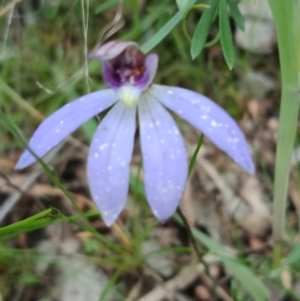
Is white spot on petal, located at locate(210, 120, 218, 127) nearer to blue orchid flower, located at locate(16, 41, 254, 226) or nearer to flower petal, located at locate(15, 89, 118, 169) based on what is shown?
blue orchid flower, located at locate(16, 41, 254, 226)

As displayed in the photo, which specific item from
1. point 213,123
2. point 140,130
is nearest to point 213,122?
point 213,123

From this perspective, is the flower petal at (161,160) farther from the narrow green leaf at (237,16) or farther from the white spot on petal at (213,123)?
the narrow green leaf at (237,16)

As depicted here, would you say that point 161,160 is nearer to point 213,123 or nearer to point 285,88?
point 213,123

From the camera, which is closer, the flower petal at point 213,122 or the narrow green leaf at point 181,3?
the flower petal at point 213,122

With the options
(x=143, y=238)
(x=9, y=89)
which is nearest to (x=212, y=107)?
(x=143, y=238)

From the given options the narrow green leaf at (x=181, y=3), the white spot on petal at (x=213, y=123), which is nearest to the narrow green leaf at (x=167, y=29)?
the narrow green leaf at (x=181, y=3)

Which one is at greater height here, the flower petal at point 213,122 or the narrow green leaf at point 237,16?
the narrow green leaf at point 237,16
